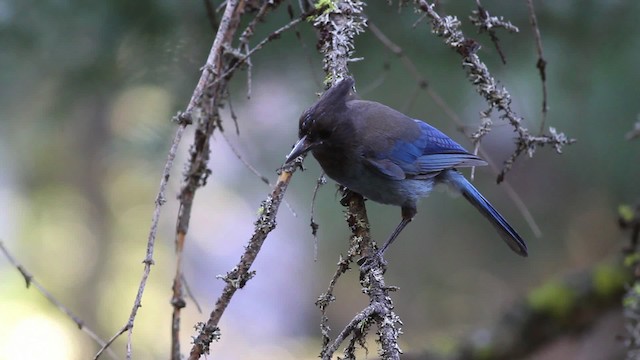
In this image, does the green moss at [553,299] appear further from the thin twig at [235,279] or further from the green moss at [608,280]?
the thin twig at [235,279]

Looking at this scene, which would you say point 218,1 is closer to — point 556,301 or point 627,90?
point 627,90

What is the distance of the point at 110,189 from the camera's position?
4988 millimetres

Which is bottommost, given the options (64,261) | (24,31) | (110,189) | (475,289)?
(24,31)

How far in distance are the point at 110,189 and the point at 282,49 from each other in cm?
235

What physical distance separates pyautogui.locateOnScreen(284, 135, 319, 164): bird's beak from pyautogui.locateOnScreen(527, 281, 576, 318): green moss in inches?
62.7

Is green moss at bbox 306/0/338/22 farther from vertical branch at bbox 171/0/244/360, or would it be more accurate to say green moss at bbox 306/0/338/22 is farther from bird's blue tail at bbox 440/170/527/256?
bird's blue tail at bbox 440/170/527/256

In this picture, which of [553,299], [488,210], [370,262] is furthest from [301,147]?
[553,299]

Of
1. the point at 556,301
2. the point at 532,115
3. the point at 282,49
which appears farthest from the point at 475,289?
the point at 282,49

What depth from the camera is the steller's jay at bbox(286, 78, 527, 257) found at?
2.43 meters

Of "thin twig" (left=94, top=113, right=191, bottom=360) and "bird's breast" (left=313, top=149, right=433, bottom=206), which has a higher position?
"bird's breast" (left=313, top=149, right=433, bottom=206)

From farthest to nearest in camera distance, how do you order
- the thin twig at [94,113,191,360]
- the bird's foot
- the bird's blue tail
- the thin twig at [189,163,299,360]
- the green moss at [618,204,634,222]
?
the bird's blue tail < the green moss at [618,204,634,222] < the bird's foot < the thin twig at [189,163,299,360] < the thin twig at [94,113,191,360]

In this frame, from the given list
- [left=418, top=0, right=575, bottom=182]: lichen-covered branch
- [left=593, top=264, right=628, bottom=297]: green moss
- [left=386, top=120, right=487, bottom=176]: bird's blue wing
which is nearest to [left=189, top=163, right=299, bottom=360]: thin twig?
[left=418, top=0, right=575, bottom=182]: lichen-covered branch

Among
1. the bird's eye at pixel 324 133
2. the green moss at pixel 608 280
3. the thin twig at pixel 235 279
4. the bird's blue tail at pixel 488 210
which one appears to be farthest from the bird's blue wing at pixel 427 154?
the thin twig at pixel 235 279

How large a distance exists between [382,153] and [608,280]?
1328 mm
